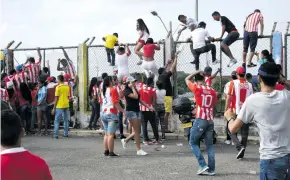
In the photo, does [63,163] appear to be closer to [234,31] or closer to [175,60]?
[175,60]

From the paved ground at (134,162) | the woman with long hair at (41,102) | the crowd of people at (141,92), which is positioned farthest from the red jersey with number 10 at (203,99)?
the woman with long hair at (41,102)

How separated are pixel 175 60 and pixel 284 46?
3132 mm

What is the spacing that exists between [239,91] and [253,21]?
11.9ft

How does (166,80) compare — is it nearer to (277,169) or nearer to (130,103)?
(130,103)

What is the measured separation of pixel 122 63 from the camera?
15.4 m

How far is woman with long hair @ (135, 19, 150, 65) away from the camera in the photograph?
15.1 metres

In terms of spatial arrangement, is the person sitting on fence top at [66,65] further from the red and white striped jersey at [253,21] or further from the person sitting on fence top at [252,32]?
the red and white striped jersey at [253,21]

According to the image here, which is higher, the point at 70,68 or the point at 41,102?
the point at 70,68

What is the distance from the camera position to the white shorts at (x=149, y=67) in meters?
14.9

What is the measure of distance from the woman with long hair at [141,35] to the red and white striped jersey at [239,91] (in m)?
4.76

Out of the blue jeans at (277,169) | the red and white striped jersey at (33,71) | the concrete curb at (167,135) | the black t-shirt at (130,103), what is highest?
the red and white striped jersey at (33,71)

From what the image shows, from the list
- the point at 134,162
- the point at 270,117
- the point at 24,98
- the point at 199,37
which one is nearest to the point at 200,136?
the point at 134,162

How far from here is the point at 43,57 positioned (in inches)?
678

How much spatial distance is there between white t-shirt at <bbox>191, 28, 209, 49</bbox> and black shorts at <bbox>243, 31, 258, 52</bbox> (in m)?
1.16
